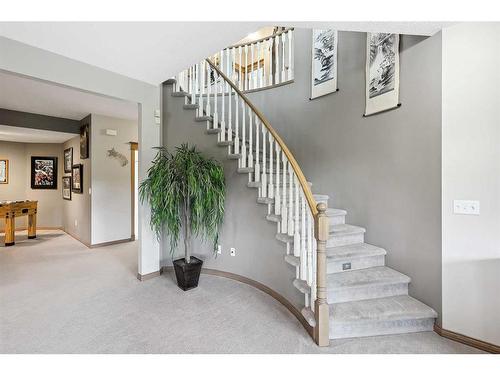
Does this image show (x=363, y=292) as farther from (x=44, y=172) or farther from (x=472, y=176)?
(x=44, y=172)

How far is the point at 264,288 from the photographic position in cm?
290

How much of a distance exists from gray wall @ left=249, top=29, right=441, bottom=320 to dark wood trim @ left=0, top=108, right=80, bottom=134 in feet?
14.6

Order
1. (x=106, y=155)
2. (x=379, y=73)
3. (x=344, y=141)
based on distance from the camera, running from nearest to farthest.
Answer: (x=379, y=73) < (x=344, y=141) < (x=106, y=155)

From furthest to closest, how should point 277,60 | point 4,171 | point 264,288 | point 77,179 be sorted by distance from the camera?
1. point 4,171
2. point 77,179
3. point 277,60
4. point 264,288

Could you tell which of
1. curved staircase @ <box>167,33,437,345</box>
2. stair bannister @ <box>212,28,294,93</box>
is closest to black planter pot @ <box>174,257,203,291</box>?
curved staircase @ <box>167,33,437,345</box>

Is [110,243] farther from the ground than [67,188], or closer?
closer

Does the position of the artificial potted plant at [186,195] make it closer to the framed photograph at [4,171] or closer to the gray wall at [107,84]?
the gray wall at [107,84]

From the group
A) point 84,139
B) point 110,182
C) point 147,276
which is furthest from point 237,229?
point 84,139

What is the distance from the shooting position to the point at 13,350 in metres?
1.84

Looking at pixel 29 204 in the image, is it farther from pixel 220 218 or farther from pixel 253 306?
pixel 253 306

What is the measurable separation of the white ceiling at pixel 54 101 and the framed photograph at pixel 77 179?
1.05m

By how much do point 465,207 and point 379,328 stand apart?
4.03ft

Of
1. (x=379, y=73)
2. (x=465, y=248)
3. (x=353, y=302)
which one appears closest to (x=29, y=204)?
(x=353, y=302)

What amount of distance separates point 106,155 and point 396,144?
16.4 feet
